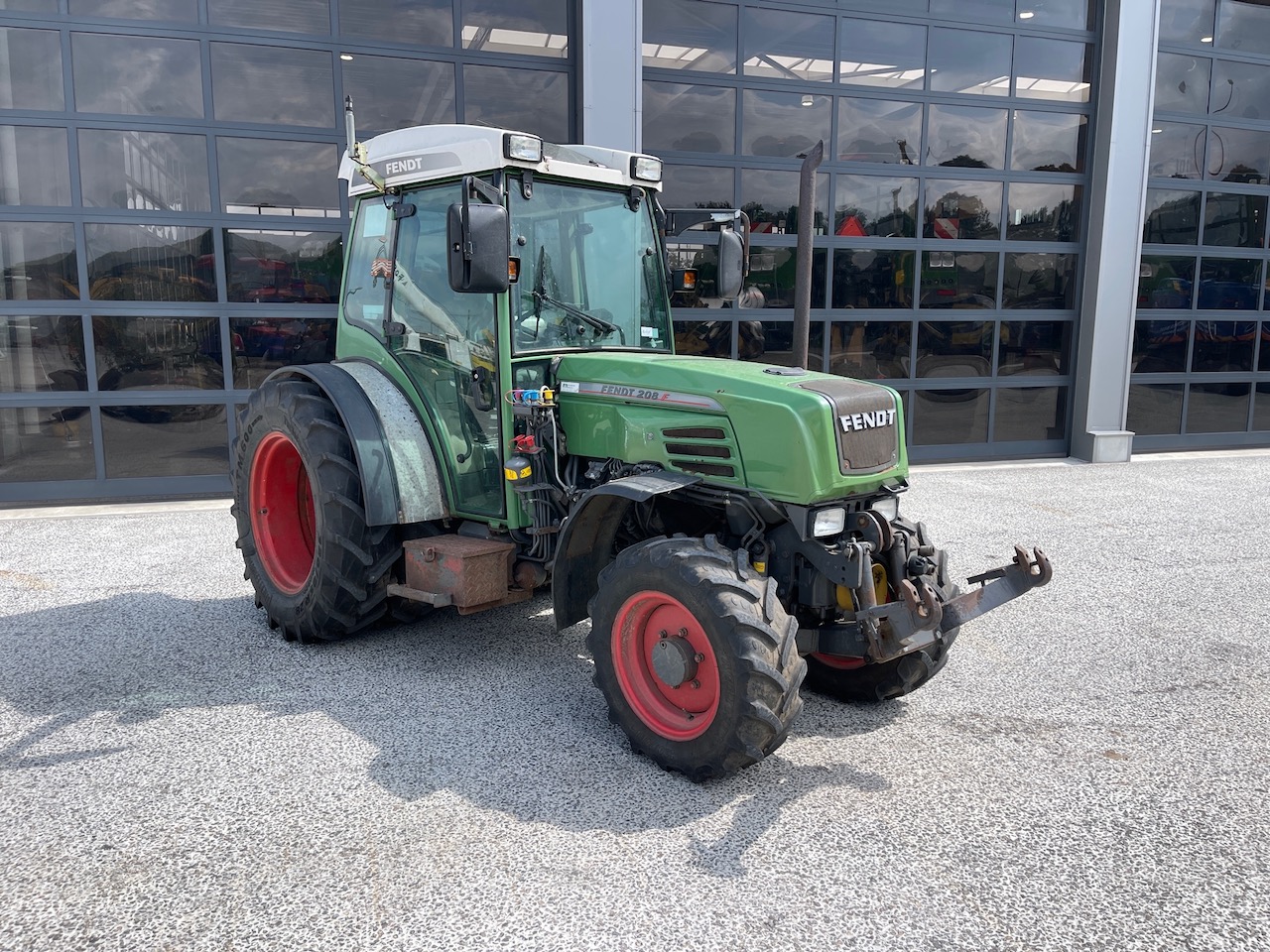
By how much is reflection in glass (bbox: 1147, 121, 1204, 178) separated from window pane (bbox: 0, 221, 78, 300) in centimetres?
1079

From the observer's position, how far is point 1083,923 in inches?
99.6

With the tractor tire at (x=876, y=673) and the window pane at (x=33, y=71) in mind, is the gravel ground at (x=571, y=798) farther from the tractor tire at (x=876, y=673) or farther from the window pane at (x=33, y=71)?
the window pane at (x=33, y=71)

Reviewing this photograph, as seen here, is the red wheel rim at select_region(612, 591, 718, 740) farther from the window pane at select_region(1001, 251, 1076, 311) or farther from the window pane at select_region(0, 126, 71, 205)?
the window pane at select_region(1001, 251, 1076, 311)

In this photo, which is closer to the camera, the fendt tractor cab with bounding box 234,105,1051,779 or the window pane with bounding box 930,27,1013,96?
the fendt tractor cab with bounding box 234,105,1051,779

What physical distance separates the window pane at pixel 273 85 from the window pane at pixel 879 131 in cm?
495

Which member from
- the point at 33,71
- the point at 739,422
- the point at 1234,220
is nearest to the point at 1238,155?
the point at 1234,220

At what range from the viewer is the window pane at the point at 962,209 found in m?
9.88

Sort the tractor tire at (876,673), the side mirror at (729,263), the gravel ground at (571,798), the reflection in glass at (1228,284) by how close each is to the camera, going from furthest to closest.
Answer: the reflection in glass at (1228,284)
the side mirror at (729,263)
the tractor tire at (876,673)
the gravel ground at (571,798)

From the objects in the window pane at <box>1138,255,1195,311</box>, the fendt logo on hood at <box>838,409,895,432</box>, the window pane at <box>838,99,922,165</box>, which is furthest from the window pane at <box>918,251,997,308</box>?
the fendt logo on hood at <box>838,409,895,432</box>

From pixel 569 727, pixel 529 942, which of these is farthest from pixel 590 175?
pixel 529 942

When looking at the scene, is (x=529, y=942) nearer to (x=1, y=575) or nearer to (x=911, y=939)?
(x=911, y=939)

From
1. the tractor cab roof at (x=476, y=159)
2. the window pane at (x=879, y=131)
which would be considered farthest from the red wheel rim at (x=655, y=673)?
the window pane at (x=879, y=131)

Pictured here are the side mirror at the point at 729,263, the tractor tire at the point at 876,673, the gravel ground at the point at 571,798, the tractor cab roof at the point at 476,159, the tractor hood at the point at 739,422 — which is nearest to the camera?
the gravel ground at the point at 571,798

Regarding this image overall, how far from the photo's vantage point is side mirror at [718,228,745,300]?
15.4 ft
